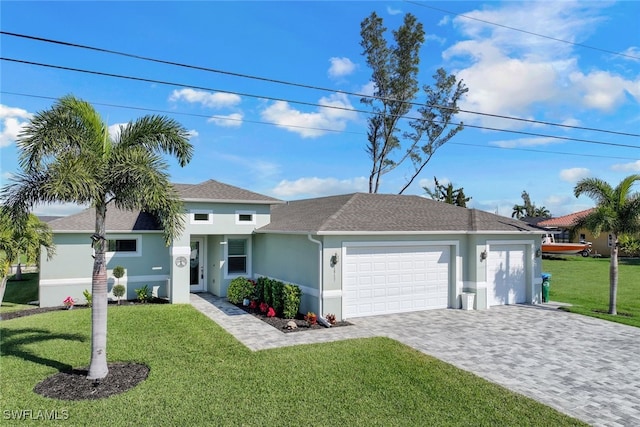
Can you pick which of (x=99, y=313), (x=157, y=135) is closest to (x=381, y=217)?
(x=157, y=135)

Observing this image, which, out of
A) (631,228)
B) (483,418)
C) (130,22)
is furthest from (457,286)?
(130,22)

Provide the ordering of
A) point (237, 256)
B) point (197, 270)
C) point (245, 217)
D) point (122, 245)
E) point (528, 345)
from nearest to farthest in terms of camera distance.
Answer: point (528, 345) → point (122, 245) → point (245, 217) → point (237, 256) → point (197, 270)

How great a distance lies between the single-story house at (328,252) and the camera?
1267 cm

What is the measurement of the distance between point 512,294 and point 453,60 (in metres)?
9.43

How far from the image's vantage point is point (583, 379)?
7.63 m

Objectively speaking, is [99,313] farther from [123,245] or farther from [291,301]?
[123,245]

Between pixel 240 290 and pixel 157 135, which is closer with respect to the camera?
pixel 157 135

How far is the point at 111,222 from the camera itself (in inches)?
627

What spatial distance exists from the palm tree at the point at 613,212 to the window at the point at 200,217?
1382 cm

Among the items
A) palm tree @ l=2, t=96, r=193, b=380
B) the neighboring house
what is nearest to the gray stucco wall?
palm tree @ l=2, t=96, r=193, b=380

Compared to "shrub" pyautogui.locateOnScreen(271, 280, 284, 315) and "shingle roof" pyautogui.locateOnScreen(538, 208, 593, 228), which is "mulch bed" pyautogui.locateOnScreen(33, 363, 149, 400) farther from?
"shingle roof" pyautogui.locateOnScreen(538, 208, 593, 228)

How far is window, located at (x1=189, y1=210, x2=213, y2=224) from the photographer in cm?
1528

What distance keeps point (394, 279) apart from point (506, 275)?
488 cm

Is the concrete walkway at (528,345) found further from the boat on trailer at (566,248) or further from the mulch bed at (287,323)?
the boat on trailer at (566,248)
